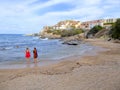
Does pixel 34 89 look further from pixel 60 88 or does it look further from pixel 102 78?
pixel 102 78

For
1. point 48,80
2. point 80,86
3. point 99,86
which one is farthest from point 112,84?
point 48,80

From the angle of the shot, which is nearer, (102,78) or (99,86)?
(99,86)

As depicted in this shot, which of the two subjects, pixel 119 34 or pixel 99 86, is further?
pixel 119 34

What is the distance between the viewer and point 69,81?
490 inches

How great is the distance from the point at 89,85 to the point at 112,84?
1.08m

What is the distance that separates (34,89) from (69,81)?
2.27 m

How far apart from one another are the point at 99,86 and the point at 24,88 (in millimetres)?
3511

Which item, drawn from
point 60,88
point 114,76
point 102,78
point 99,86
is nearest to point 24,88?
point 60,88

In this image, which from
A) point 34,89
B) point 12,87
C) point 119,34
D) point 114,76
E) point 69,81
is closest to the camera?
point 34,89

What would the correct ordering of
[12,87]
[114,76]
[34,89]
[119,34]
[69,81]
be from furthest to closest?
[119,34] → [114,76] → [69,81] → [12,87] → [34,89]

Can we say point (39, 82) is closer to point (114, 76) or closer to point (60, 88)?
point (60, 88)

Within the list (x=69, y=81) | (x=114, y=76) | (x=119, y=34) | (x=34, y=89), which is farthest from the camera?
(x=119, y=34)

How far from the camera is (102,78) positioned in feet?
42.0

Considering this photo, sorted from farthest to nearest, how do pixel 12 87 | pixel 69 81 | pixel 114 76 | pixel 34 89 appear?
pixel 114 76, pixel 69 81, pixel 12 87, pixel 34 89
